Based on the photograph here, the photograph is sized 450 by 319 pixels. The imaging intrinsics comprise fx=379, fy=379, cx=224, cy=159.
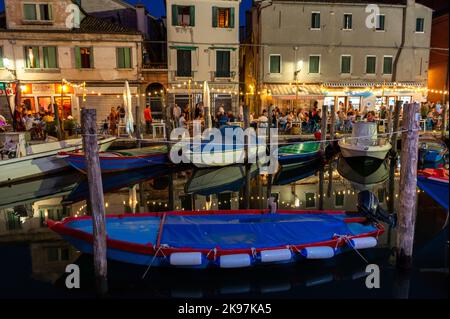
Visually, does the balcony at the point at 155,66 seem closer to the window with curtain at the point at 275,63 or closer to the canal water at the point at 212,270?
the window with curtain at the point at 275,63

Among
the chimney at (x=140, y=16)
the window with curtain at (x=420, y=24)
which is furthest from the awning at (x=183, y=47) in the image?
the window with curtain at (x=420, y=24)

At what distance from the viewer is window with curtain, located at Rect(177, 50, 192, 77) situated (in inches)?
975

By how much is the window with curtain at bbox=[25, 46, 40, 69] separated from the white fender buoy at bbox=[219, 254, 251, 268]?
21644 mm

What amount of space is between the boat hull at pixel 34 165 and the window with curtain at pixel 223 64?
11765mm

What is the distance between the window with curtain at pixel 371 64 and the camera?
86.3ft

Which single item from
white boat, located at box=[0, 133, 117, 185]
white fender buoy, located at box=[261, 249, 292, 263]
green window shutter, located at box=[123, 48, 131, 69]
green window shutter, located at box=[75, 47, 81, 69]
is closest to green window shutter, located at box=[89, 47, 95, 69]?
green window shutter, located at box=[75, 47, 81, 69]

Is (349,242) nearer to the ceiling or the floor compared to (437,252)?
nearer to the ceiling

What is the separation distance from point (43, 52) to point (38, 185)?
1223 cm

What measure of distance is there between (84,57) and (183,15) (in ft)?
22.5

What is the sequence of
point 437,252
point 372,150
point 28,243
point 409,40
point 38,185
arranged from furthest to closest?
point 409,40
point 372,150
point 38,185
point 28,243
point 437,252

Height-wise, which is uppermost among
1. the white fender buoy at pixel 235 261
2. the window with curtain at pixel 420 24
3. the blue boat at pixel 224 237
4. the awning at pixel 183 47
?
the window with curtain at pixel 420 24

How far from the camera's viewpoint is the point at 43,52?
2325 centimetres
